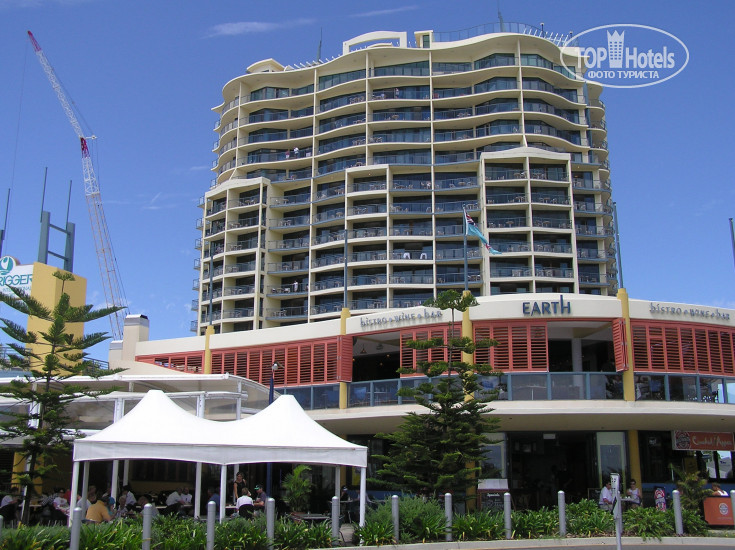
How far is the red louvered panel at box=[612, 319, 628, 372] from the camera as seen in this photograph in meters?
28.0

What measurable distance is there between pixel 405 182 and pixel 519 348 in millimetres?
42190

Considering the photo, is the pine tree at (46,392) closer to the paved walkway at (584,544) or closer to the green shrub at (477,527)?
the paved walkway at (584,544)

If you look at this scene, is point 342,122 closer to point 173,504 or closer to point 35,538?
point 173,504

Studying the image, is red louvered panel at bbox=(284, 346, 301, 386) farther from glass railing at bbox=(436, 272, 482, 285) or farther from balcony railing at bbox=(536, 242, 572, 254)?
balcony railing at bbox=(536, 242, 572, 254)

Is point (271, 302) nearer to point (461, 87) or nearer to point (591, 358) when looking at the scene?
point (461, 87)

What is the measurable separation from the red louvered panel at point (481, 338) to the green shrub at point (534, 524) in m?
8.95

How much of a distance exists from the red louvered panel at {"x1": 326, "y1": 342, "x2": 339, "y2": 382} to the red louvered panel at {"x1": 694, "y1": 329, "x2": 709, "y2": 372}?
45.9 feet

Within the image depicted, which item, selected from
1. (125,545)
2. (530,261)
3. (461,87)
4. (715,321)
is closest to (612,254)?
(530,261)

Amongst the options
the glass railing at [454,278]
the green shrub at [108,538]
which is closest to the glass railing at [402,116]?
the glass railing at [454,278]

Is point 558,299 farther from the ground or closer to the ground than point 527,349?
farther from the ground

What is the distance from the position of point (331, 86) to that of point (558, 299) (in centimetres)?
5024

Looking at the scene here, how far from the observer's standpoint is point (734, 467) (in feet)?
106

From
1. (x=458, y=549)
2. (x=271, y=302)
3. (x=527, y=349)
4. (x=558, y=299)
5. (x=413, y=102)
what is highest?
(x=413, y=102)

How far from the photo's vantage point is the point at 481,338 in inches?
1158
